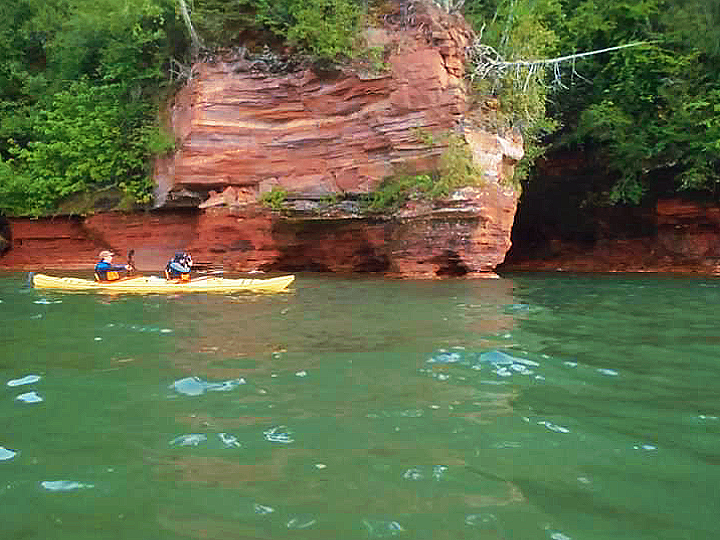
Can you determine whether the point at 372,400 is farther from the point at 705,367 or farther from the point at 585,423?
the point at 705,367

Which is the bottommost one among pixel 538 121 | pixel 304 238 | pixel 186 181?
pixel 304 238

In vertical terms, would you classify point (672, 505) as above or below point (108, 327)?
above

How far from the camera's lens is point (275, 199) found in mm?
16359

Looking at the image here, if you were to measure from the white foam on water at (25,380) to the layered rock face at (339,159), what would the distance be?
34.6 feet

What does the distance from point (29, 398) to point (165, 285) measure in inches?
291

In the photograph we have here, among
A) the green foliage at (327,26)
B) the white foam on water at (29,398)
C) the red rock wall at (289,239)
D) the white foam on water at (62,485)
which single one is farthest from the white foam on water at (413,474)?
the green foliage at (327,26)

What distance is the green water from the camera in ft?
9.87

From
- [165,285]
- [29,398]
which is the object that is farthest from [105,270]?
[29,398]

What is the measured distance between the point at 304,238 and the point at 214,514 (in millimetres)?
14497

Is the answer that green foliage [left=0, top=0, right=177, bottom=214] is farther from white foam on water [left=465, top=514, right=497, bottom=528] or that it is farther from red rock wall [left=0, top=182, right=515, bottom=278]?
white foam on water [left=465, top=514, right=497, bottom=528]

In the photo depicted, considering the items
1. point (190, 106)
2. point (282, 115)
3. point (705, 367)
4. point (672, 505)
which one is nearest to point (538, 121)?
point (282, 115)

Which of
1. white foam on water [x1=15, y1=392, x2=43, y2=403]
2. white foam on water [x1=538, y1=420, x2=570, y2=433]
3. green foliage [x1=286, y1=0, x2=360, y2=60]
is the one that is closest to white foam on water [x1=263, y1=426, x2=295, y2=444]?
white foam on water [x1=538, y1=420, x2=570, y2=433]

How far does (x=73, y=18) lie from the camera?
63.0ft

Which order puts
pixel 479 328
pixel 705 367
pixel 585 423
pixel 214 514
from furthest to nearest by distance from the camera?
pixel 479 328 < pixel 705 367 < pixel 585 423 < pixel 214 514
